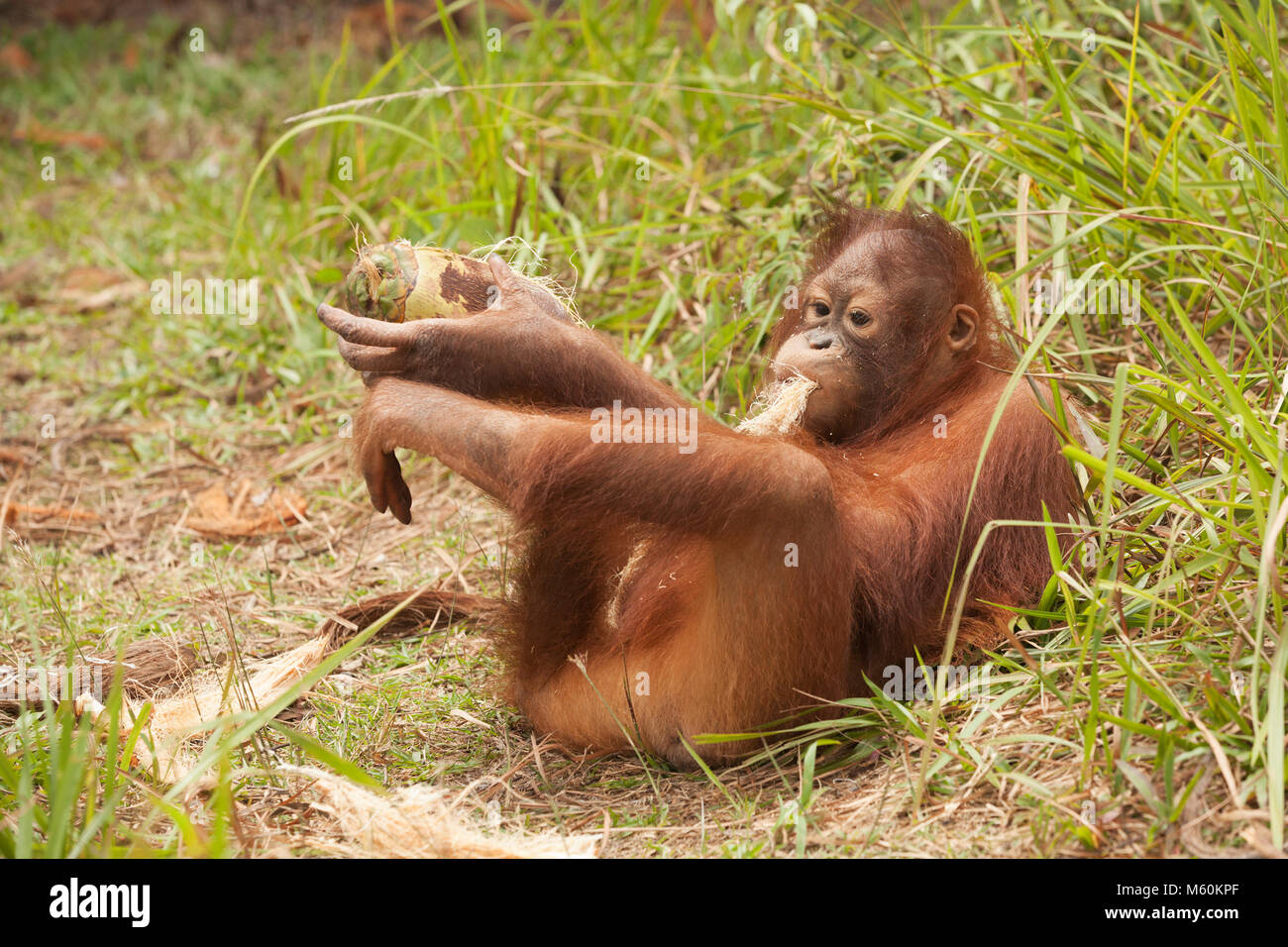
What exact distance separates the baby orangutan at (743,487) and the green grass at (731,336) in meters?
0.16

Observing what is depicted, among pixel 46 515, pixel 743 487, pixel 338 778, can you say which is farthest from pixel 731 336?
pixel 46 515

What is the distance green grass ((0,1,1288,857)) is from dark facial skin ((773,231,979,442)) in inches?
16.0

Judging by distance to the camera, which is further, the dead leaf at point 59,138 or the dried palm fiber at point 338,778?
the dead leaf at point 59,138

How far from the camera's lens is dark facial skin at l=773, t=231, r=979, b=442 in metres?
3.17

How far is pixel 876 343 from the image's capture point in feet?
10.4

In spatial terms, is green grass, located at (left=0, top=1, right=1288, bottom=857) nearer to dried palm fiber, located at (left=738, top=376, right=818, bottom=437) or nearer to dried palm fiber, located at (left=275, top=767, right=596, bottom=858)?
dried palm fiber, located at (left=275, top=767, right=596, bottom=858)

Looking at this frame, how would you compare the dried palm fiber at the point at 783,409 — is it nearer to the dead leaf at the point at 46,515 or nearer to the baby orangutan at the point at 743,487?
the baby orangutan at the point at 743,487

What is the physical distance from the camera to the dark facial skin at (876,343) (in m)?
3.17

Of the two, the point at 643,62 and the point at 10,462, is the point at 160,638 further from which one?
the point at 643,62

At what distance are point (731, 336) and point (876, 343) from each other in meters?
1.34

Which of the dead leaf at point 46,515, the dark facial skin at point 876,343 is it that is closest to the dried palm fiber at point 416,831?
the dark facial skin at point 876,343
